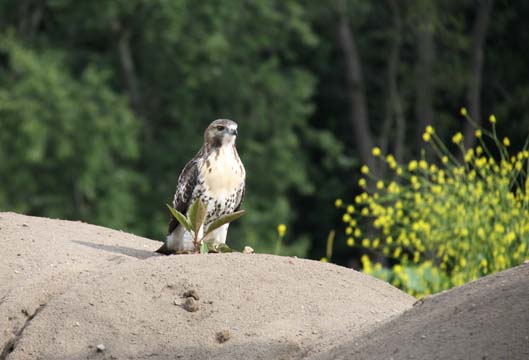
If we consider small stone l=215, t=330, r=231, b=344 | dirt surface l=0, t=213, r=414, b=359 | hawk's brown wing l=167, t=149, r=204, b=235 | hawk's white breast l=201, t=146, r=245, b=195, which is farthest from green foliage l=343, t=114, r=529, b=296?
small stone l=215, t=330, r=231, b=344

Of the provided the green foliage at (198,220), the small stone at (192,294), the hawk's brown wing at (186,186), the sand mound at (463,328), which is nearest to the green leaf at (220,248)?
the green foliage at (198,220)

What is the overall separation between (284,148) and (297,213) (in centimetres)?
314

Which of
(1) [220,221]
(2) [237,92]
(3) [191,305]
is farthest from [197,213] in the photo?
(2) [237,92]

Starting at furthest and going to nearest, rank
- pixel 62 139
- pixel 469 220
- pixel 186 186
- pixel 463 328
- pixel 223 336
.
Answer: pixel 62 139, pixel 469 220, pixel 186 186, pixel 223 336, pixel 463 328

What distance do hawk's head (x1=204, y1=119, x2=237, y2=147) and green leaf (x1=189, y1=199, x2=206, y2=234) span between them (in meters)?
0.65

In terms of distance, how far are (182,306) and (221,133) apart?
182 centimetres

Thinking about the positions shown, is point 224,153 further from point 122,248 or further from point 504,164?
point 504,164

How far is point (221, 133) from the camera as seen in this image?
8508 mm

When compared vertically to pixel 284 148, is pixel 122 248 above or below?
below

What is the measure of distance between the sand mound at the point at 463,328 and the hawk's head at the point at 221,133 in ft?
8.23

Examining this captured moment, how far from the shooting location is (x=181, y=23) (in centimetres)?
2462

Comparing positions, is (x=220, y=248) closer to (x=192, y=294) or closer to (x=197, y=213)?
(x=197, y=213)

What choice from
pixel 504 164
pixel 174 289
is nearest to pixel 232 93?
pixel 504 164

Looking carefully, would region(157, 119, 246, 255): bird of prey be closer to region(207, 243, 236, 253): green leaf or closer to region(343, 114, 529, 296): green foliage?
region(207, 243, 236, 253): green leaf
